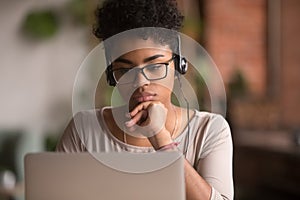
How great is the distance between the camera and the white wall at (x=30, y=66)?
3238 millimetres

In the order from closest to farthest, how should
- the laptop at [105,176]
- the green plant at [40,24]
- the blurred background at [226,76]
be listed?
the laptop at [105,176], the blurred background at [226,76], the green plant at [40,24]

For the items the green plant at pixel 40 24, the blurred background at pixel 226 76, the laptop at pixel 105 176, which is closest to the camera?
the laptop at pixel 105 176

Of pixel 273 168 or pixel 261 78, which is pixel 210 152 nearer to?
pixel 273 168

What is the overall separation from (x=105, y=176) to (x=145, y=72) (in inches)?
3.8

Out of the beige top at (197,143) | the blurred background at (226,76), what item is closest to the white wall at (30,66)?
the blurred background at (226,76)

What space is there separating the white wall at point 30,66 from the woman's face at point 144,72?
2661mm

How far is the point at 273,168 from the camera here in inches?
120

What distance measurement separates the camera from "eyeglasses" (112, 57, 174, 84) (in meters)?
0.53

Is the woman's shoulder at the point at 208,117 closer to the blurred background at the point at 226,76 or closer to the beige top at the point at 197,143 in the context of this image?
the beige top at the point at 197,143

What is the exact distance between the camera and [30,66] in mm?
3250

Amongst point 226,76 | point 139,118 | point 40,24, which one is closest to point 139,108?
point 139,118

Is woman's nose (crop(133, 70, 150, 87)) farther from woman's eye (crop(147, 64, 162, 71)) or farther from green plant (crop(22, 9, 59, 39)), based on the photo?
green plant (crop(22, 9, 59, 39))

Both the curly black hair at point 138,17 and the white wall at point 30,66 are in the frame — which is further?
the white wall at point 30,66

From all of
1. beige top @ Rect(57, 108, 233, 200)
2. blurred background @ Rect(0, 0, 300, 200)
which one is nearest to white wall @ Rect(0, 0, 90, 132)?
blurred background @ Rect(0, 0, 300, 200)
